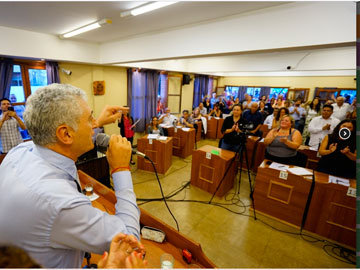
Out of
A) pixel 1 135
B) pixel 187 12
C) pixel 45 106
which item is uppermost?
pixel 187 12

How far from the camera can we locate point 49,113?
665 mm

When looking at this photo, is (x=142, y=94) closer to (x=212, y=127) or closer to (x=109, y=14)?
(x=212, y=127)

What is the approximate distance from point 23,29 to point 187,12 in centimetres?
312

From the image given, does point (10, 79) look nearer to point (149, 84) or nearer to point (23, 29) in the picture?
point (23, 29)

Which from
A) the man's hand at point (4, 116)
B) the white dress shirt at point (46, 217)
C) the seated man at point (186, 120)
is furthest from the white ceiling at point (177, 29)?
the seated man at point (186, 120)

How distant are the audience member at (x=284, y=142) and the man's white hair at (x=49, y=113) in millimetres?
2916

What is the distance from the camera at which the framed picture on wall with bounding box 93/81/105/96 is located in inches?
199

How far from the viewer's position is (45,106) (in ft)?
2.17

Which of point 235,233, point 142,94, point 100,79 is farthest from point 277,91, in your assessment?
point 235,233

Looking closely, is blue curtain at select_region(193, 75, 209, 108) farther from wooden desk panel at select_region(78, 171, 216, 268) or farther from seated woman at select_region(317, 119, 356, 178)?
wooden desk panel at select_region(78, 171, 216, 268)

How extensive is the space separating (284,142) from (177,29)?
260cm

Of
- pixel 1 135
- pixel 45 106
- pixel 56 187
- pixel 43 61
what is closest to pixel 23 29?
pixel 43 61

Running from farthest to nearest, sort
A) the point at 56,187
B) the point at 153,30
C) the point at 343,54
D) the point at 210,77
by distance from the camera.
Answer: the point at 210,77
the point at 343,54
the point at 153,30
the point at 56,187

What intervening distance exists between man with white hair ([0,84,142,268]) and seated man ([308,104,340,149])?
13.8ft
